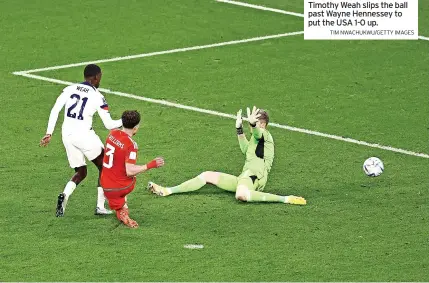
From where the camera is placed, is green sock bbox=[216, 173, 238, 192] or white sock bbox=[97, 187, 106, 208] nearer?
white sock bbox=[97, 187, 106, 208]

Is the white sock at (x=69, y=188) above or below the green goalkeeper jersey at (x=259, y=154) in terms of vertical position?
below

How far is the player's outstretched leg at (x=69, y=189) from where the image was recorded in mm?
16188

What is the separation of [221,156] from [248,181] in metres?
1.98

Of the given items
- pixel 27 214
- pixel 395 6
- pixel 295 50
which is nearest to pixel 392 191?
pixel 27 214

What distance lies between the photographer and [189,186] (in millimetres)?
17156

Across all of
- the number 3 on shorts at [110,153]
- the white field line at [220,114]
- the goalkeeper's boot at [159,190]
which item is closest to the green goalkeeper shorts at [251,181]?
the goalkeeper's boot at [159,190]

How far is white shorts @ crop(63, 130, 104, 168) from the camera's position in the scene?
53.4 feet

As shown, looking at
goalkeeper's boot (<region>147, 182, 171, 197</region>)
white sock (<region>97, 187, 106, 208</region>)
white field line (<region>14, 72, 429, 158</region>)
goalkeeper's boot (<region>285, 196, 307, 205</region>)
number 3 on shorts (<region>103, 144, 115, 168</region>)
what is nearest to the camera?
number 3 on shorts (<region>103, 144, 115, 168</region>)

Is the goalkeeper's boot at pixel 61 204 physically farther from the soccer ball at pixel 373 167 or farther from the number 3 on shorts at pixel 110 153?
the soccer ball at pixel 373 167

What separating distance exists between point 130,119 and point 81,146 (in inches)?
38.5

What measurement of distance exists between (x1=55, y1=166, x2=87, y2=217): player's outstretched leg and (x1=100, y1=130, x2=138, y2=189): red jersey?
61 cm

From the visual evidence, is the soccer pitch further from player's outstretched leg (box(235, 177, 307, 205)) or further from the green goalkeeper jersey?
the green goalkeeper jersey
